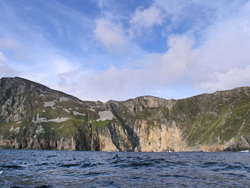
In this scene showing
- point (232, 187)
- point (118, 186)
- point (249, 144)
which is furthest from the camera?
point (249, 144)

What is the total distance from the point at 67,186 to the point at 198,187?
390 inches

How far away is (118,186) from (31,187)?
21.6ft

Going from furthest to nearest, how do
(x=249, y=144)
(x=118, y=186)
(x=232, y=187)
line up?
(x=249, y=144)
(x=118, y=186)
(x=232, y=187)

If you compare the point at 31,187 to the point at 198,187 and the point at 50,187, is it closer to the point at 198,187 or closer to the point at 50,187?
the point at 50,187

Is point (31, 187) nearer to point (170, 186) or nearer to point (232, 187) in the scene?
point (170, 186)

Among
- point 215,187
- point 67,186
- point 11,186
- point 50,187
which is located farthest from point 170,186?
point 11,186

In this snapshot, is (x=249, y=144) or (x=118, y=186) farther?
(x=249, y=144)

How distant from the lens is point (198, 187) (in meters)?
14.2

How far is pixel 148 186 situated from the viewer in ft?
48.7

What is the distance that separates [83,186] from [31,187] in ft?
12.7

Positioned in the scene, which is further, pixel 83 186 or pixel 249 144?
pixel 249 144

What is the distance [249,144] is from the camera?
→ 19800 centimetres

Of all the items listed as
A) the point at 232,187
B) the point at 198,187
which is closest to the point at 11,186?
the point at 198,187

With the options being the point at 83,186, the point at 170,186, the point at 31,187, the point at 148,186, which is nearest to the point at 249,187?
the point at 170,186
